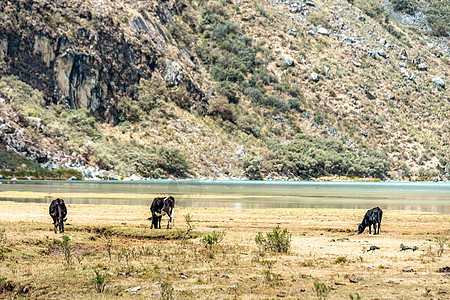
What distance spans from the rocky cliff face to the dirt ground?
7853cm

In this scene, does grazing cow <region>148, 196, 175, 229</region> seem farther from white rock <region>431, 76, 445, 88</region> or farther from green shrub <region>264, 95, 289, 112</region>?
white rock <region>431, 76, 445, 88</region>

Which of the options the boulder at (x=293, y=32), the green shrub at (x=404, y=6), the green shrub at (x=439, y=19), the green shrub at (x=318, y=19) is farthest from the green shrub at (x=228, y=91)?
the green shrub at (x=404, y=6)

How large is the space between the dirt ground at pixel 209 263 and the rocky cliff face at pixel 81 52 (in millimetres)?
78525

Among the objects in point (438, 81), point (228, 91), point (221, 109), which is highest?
point (438, 81)

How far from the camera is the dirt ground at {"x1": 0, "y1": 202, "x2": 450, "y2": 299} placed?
995 centimetres

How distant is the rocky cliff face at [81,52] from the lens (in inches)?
3642

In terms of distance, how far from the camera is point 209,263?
42.1 feet

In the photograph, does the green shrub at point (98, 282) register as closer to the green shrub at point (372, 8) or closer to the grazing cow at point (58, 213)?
the grazing cow at point (58, 213)

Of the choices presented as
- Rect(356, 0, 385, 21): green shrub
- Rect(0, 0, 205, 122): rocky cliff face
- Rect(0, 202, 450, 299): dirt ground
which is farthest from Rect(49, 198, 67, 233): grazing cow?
Rect(356, 0, 385, 21): green shrub

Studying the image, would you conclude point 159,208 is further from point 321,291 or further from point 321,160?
point 321,160

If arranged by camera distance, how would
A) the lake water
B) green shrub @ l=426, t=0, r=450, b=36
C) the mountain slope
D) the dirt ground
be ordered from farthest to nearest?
1. green shrub @ l=426, t=0, r=450, b=36
2. the mountain slope
3. the lake water
4. the dirt ground

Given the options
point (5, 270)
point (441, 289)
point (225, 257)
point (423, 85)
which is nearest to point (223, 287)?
point (225, 257)

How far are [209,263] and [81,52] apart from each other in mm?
91197

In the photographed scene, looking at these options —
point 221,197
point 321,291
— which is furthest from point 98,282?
point 221,197
